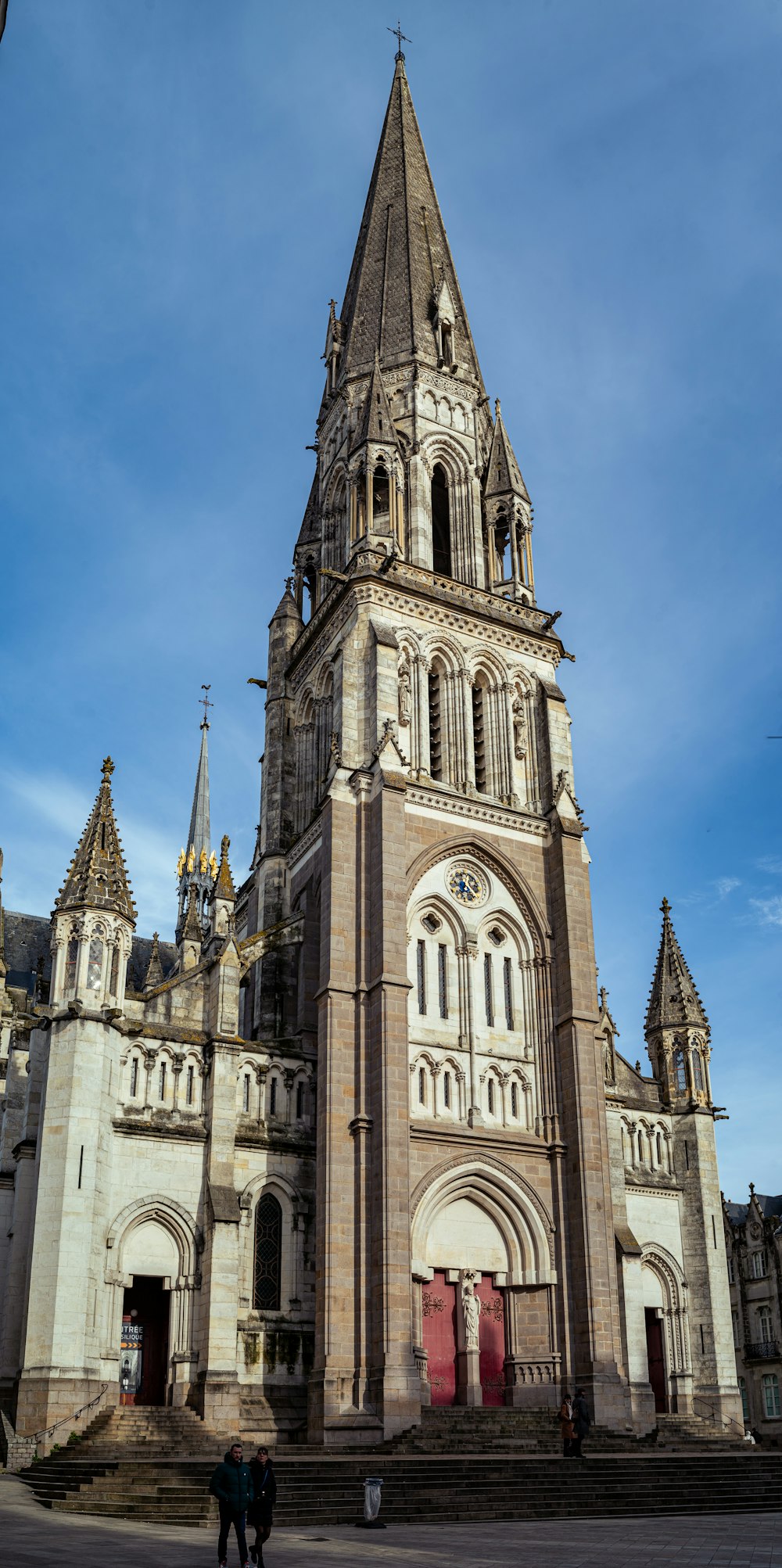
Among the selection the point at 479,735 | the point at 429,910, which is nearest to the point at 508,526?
the point at 479,735

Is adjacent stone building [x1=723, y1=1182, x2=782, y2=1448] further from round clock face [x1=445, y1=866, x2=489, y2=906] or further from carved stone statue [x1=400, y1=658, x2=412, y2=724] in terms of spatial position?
carved stone statue [x1=400, y1=658, x2=412, y2=724]

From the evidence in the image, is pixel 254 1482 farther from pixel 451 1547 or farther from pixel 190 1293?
pixel 190 1293

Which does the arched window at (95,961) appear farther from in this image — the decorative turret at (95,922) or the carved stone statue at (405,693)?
the carved stone statue at (405,693)

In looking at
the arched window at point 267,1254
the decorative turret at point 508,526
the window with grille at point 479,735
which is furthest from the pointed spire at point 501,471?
the arched window at point 267,1254

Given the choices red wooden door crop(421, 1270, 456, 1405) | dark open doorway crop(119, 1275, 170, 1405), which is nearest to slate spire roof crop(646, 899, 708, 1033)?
red wooden door crop(421, 1270, 456, 1405)

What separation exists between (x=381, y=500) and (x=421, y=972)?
15.3 metres

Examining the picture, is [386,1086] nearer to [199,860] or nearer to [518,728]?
[518,728]

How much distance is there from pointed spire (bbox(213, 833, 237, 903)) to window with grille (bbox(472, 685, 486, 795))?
7477mm

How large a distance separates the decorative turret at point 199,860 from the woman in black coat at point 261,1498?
51028 millimetres

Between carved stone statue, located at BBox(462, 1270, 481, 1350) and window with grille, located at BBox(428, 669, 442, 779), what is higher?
window with grille, located at BBox(428, 669, 442, 779)

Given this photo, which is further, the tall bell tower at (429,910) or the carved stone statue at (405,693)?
the carved stone statue at (405,693)

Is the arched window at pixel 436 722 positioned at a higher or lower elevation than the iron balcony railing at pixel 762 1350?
higher

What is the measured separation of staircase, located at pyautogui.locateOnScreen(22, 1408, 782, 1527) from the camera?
21.3 meters

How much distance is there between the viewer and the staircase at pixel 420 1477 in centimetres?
2134
